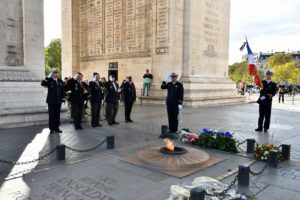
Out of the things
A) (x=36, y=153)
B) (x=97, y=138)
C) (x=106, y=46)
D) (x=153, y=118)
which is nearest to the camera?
(x=36, y=153)

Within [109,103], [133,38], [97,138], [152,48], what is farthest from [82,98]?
[133,38]

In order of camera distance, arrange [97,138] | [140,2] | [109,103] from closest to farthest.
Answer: [97,138] → [109,103] → [140,2]

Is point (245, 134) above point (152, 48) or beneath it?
beneath

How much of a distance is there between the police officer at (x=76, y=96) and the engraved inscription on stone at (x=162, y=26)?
29.9 ft

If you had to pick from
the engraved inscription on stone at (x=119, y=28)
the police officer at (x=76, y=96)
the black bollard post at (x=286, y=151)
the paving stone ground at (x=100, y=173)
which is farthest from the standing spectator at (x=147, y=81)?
the black bollard post at (x=286, y=151)

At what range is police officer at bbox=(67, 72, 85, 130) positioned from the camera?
933 cm

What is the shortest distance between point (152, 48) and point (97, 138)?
37.6ft

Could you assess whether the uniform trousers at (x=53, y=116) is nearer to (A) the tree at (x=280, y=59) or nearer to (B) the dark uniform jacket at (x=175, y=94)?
(B) the dark uniform jacket at (x=175, y=94)

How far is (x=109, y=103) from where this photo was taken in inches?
416

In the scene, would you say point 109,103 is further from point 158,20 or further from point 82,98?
point 158,20

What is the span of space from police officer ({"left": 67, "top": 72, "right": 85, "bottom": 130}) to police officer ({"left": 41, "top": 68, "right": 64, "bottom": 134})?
0.59 metres

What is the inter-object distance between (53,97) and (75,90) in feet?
3.14

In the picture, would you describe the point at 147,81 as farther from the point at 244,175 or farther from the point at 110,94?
the point at 244,175

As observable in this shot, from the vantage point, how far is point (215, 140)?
22.4 feet
